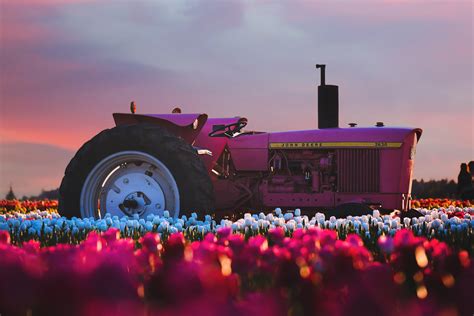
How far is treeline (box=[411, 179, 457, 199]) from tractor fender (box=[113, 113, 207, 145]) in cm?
1201

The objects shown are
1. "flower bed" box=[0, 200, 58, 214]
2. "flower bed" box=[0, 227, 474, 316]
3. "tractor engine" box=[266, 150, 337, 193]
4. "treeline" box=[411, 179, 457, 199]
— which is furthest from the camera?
"treeline" box=[411, 179, 457, 199]

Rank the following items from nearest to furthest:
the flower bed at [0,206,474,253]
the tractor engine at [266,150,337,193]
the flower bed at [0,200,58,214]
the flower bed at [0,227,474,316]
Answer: the flower bed at [0,227,474,316] → the flower bed at [0,206,474,253] → the tractor engine at [266,150,337,193] → the flower bed at [0,200,58,214]

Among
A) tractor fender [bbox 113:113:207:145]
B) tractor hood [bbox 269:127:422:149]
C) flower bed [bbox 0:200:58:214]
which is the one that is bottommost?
flower bed [bbox 0:200:58:214]

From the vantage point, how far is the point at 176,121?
864cm

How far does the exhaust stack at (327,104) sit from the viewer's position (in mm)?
8977

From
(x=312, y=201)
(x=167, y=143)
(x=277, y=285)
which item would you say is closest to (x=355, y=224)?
(x=312, y=201)

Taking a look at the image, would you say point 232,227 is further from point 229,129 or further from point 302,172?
point 229,129

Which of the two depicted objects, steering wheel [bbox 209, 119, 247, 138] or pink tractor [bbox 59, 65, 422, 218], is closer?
pink tractor [bbox 59, 65, 422, 218]

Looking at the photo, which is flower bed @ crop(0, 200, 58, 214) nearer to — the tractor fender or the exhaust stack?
the tractor fender

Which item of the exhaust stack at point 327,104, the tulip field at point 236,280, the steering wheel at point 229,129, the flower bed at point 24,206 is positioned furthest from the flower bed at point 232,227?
the flower bed at point 24,206

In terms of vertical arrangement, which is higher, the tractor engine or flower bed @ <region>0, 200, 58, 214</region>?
the tractor engine

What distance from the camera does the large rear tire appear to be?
7887mm

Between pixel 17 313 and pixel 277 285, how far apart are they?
1002mm

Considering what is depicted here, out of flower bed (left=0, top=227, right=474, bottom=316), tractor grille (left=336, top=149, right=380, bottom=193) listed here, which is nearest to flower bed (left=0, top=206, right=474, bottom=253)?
tractor grille (left=336, top=149, right=380, bottom=193)
